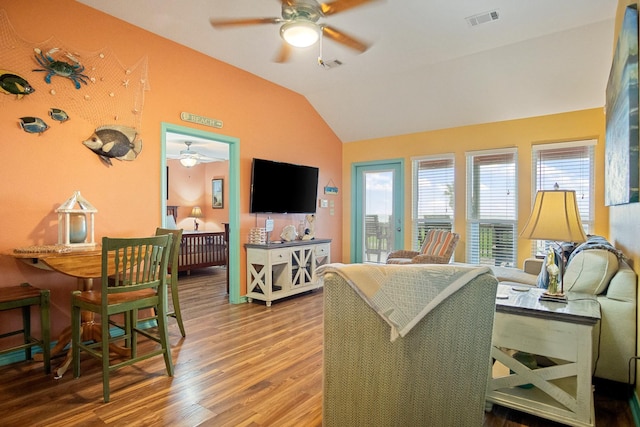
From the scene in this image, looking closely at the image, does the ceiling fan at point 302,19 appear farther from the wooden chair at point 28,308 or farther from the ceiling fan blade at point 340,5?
the wooden chair at point 28,308

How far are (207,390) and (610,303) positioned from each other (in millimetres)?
2559

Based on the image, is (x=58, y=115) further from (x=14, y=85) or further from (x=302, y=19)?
(x=302, y=19)

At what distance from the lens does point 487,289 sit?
53.1 inches

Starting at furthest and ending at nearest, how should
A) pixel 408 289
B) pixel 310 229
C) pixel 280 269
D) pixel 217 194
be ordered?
pixel 217 194 < pixel 310 229 < pixel 280 269 < pixel 408 289

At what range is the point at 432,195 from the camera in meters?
5.47

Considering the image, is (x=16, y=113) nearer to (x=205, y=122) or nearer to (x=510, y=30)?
(x=205, y=122)

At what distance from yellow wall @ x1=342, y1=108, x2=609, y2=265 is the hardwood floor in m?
2.80

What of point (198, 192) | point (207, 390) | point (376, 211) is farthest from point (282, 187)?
point (198, 192)

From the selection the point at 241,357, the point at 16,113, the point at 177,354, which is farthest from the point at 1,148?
the point at 241,357

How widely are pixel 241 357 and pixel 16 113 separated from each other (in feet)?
8.30

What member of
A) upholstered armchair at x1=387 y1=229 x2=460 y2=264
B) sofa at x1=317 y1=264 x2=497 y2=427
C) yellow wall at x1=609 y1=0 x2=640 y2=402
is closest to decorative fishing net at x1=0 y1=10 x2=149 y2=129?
sofa at x1=317 y1=264 x2=497 y2=427

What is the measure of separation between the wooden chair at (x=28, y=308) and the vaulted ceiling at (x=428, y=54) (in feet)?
7.83

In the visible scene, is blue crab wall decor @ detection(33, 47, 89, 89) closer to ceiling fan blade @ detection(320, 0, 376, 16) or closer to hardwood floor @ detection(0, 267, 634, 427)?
ceiling fan blade @ detection(320, 0, 376, 16)

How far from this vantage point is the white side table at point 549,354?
5.94 ft
